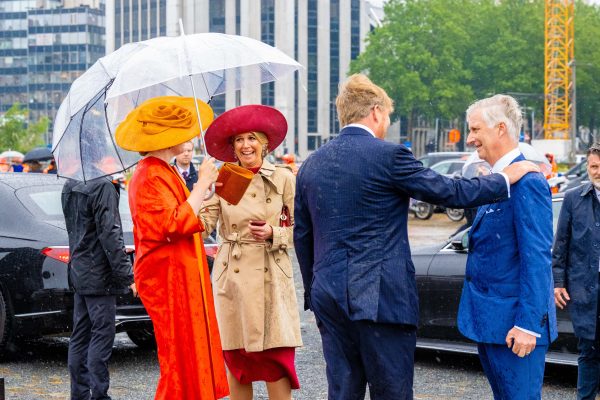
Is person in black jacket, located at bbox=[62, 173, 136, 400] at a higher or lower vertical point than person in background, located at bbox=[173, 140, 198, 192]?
lower

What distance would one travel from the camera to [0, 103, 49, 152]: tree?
151ft

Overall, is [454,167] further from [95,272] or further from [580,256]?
[95,272]

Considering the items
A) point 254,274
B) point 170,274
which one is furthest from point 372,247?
point 254,274

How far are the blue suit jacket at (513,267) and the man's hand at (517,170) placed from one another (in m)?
0.03

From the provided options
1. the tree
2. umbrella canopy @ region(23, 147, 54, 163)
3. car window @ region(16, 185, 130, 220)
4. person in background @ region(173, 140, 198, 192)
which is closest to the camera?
car window @ region(16, 185, 130, 220)

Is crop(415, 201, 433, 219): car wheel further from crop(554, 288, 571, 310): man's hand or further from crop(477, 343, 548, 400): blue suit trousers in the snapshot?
crop(477, 343, 548, 400): blue suit trousers

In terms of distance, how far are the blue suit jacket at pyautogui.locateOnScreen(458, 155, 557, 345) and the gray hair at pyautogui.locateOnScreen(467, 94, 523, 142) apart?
143 mm

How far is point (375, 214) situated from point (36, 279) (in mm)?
4661

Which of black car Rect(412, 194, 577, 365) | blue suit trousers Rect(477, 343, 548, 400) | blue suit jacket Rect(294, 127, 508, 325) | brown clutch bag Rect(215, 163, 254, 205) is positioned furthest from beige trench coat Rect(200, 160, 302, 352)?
black car Rect(412, 194, 577, 365)

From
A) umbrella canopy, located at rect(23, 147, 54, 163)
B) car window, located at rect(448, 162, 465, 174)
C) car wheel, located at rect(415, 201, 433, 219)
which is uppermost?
umbrella canopy, located at rect(23, 147, 54, 163)

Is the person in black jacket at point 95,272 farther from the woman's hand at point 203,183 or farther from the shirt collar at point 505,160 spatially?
the shirt collar at point 505,160

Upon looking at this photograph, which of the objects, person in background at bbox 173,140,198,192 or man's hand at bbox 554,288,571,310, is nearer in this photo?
man's hand at bbox 554,288,571,310

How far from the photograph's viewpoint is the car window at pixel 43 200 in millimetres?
8562

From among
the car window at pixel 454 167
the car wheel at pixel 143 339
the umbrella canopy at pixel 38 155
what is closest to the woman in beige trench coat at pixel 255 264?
the car wheel at pixel 143 339
